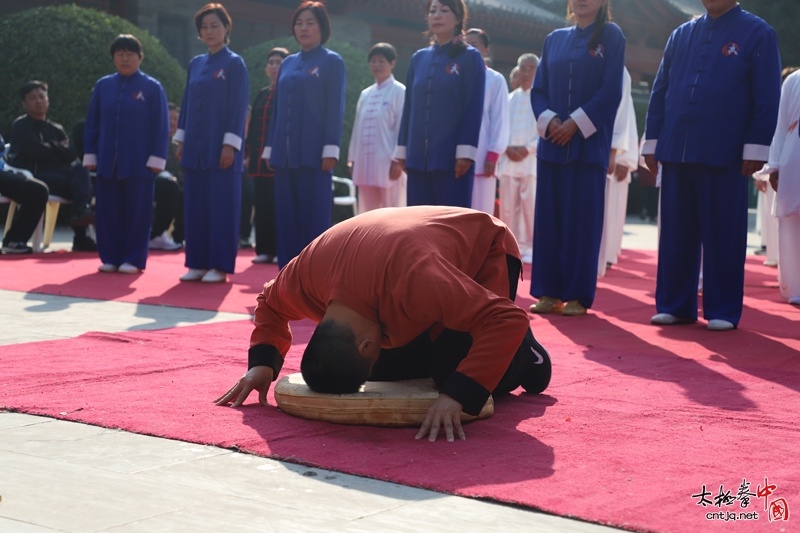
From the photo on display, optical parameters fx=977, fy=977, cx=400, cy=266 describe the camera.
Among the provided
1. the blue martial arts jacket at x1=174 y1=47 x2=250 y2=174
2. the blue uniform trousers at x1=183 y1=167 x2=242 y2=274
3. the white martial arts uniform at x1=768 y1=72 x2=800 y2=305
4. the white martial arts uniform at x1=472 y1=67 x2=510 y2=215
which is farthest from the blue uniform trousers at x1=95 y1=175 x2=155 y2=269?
the white martial arts uniform at x1=768 y1=72 x2=800 y2=305

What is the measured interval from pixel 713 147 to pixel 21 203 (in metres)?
6.15

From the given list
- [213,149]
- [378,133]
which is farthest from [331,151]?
[378,133]

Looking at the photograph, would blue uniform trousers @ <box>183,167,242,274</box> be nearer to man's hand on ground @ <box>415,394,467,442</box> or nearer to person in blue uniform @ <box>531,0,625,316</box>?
person in blue uniform @ <box>531,0,625,316</box>

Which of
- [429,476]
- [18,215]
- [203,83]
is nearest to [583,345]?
[429,476]

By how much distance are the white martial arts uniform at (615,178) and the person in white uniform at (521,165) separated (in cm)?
75

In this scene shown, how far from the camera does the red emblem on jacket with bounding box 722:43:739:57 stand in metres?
4.90

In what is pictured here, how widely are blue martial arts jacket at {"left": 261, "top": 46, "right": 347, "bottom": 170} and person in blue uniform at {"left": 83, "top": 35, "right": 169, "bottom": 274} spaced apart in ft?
3.88

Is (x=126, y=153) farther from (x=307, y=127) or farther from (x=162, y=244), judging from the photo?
(x=162, y=244)

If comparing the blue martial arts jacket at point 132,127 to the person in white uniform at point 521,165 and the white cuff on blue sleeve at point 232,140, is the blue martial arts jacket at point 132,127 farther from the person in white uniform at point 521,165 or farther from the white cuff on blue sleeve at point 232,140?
the person in white uniform at point 521,165

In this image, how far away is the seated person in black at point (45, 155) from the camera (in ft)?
29.7

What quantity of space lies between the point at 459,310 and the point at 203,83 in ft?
15.8

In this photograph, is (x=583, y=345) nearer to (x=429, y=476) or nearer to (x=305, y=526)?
(x=429, y=476)

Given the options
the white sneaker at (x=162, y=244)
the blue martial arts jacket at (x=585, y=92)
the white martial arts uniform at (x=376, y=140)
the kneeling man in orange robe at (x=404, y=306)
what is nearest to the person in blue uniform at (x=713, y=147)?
the blue martial arts jacket at (x=585, y=92)

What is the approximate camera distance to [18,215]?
8688 millimetres
